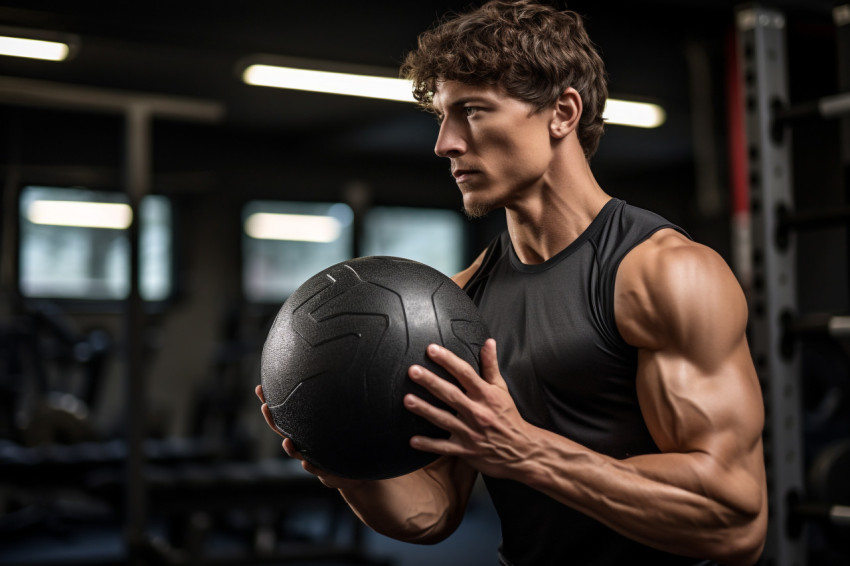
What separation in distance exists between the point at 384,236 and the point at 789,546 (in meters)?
6.24

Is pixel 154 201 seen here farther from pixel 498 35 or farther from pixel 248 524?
pixel 498 35

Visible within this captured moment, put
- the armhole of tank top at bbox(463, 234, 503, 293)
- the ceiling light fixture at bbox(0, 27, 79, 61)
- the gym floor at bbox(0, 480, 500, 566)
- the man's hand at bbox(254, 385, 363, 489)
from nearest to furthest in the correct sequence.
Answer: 1. the man's hand at bbox(254, 385, 363, 489)
2. the armhole of tank top at bbox(463, 234, 503, 293)
3. the ceiling light fixture at bbox(0, 27, 79, 61)
4. the gym floor at bbox(0, 480, 500, 566)

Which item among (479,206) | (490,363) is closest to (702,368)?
(490,363)

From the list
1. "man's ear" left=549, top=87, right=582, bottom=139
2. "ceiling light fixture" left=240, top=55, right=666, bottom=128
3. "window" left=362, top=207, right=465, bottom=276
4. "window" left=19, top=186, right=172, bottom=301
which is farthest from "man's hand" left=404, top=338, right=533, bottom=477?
"window" left=362, top=207, right=465, bottom=276

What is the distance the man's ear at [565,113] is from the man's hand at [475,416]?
0.48 meters

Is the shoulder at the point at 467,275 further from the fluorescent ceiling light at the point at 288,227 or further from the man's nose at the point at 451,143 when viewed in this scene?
the fluorescent ceiling light at the point at 288,227

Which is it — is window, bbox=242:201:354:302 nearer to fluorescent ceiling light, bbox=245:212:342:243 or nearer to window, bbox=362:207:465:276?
fluorescent ceiling light, bbox=245:212:342:243

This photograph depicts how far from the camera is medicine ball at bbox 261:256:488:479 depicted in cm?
126

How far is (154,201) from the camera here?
7.44 meters

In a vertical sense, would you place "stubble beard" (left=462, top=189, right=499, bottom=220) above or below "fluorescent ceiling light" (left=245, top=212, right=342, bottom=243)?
below

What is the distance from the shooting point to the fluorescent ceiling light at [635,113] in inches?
225

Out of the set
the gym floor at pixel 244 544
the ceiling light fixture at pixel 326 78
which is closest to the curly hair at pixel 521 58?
the ceiling light fixture at pixel 326 78

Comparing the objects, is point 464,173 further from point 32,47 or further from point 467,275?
point 32,47

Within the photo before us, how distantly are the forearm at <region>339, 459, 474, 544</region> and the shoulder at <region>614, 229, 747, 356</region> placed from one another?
516 millimetres
